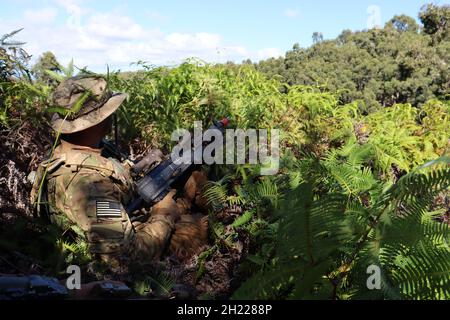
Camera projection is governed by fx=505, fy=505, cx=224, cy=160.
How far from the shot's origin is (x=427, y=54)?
16266mm

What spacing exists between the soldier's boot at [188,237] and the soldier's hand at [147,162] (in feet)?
1.51

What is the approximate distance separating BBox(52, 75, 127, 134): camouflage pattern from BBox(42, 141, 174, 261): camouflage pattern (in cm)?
14

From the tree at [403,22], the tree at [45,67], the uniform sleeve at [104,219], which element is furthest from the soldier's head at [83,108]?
the tree at [403,22]

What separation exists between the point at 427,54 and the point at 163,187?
15.1 metres

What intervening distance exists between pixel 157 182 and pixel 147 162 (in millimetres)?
188

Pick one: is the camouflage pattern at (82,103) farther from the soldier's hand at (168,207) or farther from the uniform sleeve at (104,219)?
the soldier's hand at (168,207)

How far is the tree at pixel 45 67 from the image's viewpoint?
368cm

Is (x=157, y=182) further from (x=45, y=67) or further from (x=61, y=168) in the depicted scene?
(x=45, y=67)

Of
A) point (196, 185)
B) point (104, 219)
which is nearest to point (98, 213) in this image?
point (104, 219)

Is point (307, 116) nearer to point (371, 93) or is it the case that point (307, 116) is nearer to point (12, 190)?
point (12, 190)

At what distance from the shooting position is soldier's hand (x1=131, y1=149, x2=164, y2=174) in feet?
11.2

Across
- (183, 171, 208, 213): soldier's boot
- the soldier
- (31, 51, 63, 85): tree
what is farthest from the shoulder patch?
(31, 51, 63, 85): tree

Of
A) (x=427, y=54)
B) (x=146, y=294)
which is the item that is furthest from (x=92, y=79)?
(x=427, y=54)
